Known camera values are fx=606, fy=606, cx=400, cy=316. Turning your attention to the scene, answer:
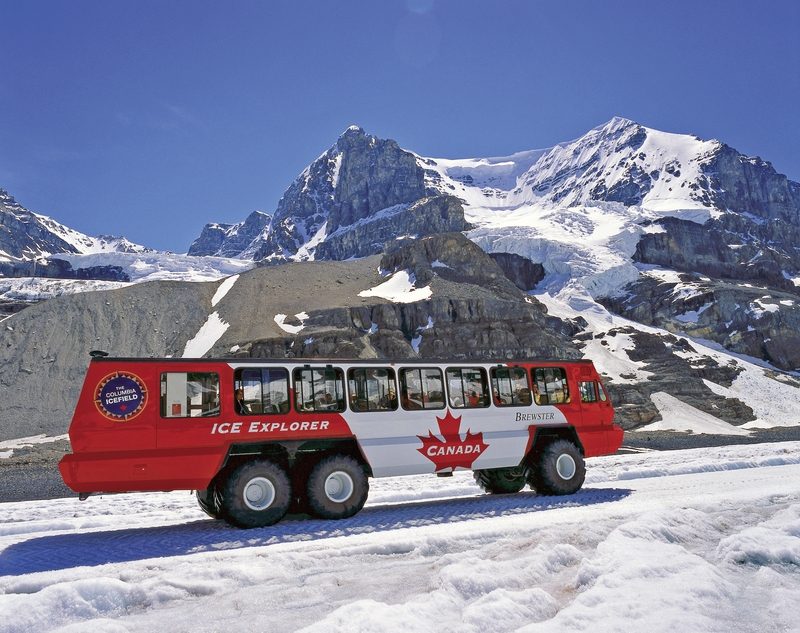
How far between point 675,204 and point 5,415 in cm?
19600

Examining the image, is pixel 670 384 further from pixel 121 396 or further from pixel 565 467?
pixel 121 396

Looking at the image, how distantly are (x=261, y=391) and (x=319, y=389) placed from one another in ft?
3.78

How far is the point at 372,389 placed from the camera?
12.5 metres

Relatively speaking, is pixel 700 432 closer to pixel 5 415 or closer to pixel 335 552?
pixel 335 552

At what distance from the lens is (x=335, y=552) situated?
7.56 metres

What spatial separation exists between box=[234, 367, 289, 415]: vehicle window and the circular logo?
1.67 metres

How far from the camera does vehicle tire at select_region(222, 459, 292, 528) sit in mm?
10750

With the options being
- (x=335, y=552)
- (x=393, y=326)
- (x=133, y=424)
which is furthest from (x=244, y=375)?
(x=393, y=326)

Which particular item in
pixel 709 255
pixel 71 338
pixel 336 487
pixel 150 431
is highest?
pixel 709 255

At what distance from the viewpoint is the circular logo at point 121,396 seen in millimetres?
10359

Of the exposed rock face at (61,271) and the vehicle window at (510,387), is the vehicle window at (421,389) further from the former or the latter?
the exposed rock face at (61,271)

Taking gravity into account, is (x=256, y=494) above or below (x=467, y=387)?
below

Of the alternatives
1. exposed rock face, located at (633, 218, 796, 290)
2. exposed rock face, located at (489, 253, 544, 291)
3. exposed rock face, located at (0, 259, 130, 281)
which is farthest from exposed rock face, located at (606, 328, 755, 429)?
exposed rock face, located at (0, 259, 130, 281)

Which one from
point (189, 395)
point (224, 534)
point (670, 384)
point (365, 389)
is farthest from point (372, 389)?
point (670, 384)
